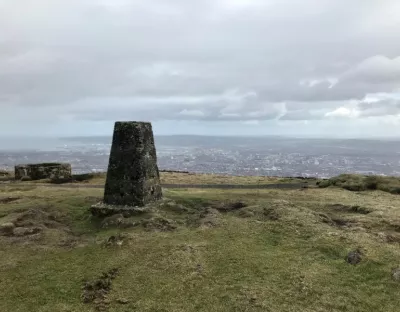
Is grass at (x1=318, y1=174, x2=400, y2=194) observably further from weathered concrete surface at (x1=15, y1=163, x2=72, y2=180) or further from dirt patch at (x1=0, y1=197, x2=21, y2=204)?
weathered concrete surface at (x1=15, y1=163, x2=72, y2=180)

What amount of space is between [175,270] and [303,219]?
916 cm

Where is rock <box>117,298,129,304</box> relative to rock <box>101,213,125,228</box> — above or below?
below

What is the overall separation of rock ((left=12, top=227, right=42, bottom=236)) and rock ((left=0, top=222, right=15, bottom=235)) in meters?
0.31

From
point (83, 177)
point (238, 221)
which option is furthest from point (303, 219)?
point (83, 177)

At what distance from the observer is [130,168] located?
25.3m

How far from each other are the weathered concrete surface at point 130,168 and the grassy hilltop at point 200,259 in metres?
1.44

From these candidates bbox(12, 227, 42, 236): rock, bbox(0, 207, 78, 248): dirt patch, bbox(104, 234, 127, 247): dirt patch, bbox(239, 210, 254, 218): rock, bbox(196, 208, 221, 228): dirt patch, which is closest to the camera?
bbox(104, 234, 127, 247): dirt patch

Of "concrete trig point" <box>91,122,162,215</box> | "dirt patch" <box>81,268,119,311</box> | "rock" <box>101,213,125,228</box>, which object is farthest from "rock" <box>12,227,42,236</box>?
"dirt patch" <box>81,268,119,311</box>

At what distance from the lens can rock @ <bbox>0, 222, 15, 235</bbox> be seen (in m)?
21.9

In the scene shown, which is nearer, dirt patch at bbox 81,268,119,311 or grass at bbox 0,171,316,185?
dirt patch at bbox 81,268,119,311

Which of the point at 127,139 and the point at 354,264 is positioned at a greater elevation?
the point at 127,139

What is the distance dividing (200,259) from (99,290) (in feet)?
15.3

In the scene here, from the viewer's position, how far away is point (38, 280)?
16625 millimetres

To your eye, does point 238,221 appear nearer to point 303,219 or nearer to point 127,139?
point 303,219
